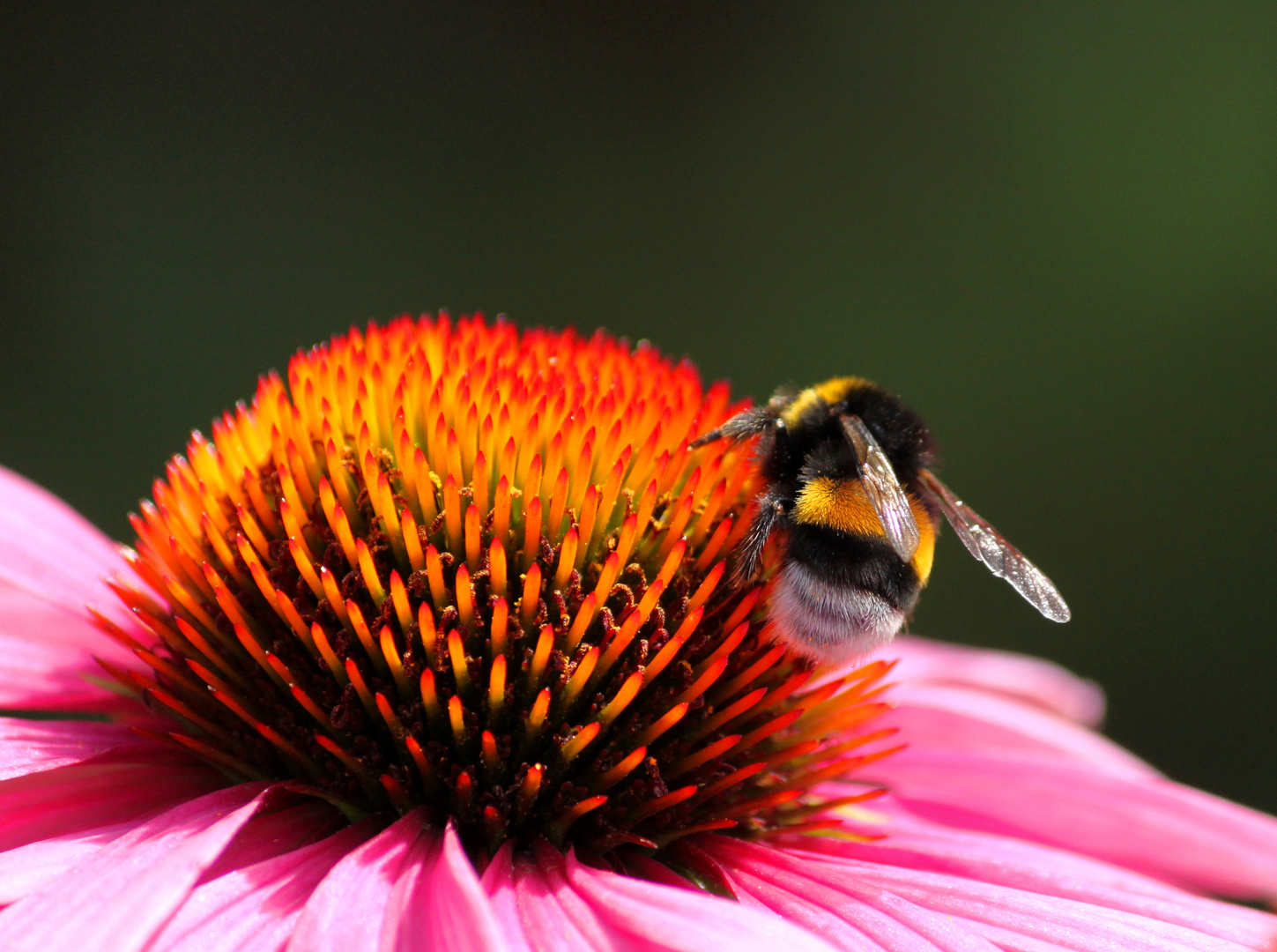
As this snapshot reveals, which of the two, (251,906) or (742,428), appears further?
(742,428)

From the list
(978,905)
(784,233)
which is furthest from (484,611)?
(784,233)

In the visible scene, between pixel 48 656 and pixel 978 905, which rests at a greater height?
pixel 48 656

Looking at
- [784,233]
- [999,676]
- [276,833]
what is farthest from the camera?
[784,233]

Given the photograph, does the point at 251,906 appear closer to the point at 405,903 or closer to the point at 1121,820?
the point at 405,903

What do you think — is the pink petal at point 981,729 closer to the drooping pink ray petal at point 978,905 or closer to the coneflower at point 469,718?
the coneflower at point 469,718

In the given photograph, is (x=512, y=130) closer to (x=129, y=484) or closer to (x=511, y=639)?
(x=129, y=484)

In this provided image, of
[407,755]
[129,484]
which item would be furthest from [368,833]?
[129,484]

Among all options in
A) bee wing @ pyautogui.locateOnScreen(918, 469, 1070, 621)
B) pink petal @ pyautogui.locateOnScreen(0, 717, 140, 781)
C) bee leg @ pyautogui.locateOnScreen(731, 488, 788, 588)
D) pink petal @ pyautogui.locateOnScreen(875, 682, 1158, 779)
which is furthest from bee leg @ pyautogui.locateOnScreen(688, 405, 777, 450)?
pink petal @ pyautogui.locateOnScreen(0, 717, 140, 781)
